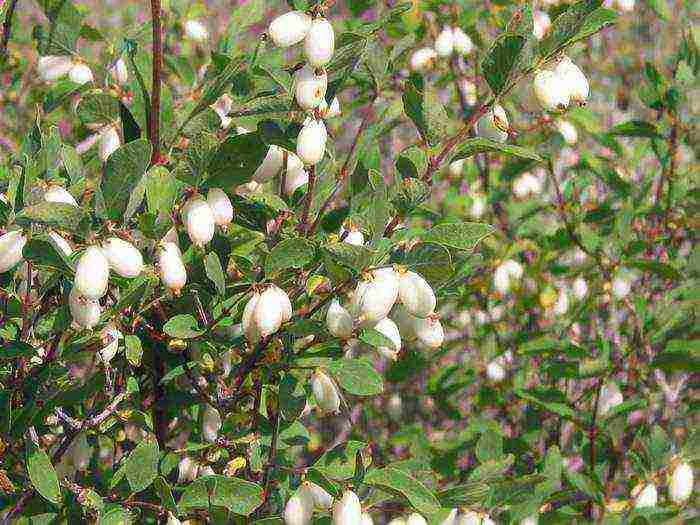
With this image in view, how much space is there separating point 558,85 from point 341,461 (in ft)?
2.56

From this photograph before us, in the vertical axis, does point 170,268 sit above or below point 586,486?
above

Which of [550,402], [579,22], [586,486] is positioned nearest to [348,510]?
[579,22]

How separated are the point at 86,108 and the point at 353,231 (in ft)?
1.84

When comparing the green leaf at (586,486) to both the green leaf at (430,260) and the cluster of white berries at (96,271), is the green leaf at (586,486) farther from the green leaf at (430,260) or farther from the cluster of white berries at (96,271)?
the cluster of white berries at (96,271)

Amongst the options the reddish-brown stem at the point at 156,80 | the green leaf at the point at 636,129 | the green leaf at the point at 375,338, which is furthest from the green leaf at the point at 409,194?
the green leaf at the point at 636,129

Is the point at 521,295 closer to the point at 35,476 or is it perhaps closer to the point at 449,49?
the point at 449,49

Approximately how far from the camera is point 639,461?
7.29ft

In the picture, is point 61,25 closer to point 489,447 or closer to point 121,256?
point 121,256

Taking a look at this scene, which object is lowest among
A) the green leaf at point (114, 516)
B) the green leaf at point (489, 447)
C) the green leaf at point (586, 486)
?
the green leaf at point (586, 486)

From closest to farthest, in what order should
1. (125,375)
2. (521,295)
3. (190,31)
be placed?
(125,375) < (190,31) < (521,295)

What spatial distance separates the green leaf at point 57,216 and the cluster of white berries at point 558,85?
0.74 meters

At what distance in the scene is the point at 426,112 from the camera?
1.45 meters

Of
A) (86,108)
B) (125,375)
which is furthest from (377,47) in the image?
(125,375)

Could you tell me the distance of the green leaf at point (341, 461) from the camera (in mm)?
1582
